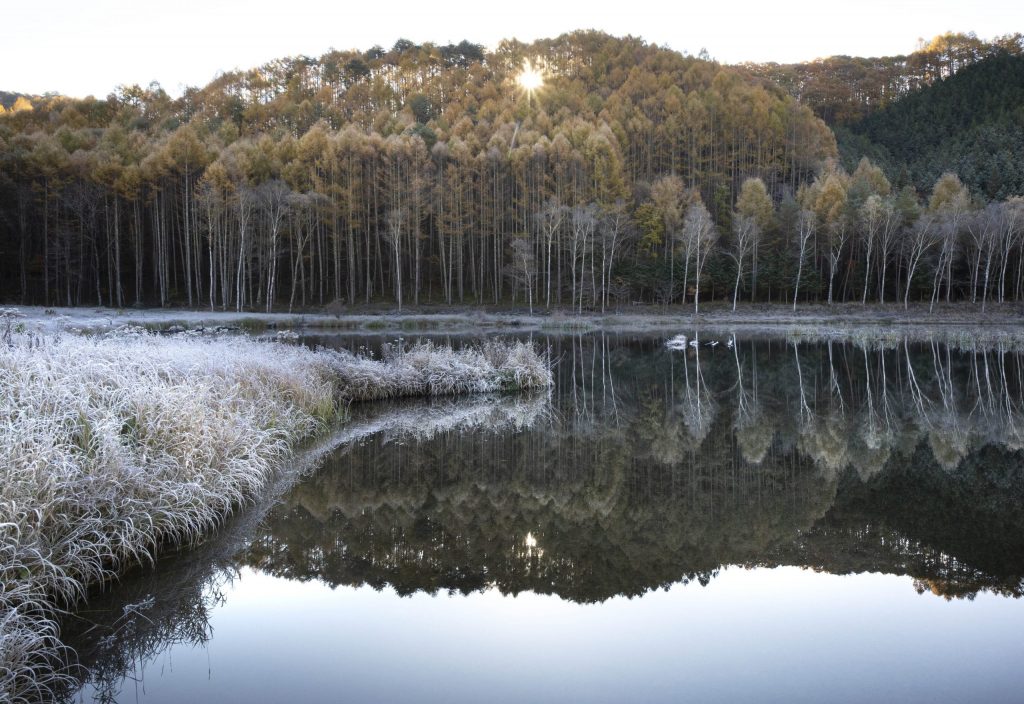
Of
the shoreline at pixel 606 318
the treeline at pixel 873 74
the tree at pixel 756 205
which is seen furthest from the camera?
the treeline at pixel 873 74

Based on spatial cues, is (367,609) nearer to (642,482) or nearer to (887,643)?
(887,643)

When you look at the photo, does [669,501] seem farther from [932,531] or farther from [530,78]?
[530,78]

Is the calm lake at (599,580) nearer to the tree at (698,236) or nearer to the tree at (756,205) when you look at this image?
the tree at (698,236)

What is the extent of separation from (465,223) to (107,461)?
49.9m

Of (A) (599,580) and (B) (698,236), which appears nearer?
(A) (599,580)

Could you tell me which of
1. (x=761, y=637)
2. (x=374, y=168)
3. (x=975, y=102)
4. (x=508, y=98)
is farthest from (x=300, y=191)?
(x=975, y=102)

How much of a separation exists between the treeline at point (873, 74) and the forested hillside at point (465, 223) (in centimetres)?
4927

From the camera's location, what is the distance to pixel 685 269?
5075 centimetres

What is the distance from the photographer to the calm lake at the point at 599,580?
13.7 feet

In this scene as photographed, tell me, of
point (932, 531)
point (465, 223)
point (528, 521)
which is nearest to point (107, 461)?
point (528, 521)

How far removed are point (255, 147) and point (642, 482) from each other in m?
52.5

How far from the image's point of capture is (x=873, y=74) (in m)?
113

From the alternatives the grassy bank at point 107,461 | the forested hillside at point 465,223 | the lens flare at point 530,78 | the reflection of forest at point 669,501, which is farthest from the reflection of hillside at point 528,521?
the lens flare at point 530,78

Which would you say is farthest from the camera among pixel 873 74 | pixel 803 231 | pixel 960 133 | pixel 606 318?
pixel 873 74
